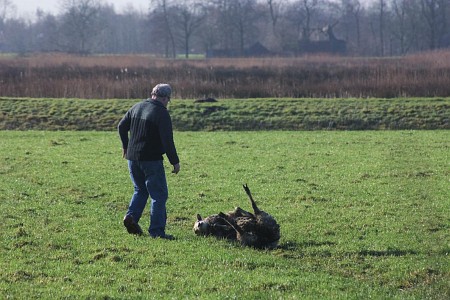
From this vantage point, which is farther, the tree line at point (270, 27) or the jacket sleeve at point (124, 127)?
the tree line at point (270, 27)

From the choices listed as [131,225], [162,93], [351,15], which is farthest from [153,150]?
[351,15]

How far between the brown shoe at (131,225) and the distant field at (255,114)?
1882 cm

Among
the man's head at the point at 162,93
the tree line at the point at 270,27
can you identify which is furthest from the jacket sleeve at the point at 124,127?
the tree line at the point at 270,27

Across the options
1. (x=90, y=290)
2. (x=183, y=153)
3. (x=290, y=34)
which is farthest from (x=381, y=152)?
(x=290, y=34)

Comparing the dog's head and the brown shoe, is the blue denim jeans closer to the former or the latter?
the brown shoe

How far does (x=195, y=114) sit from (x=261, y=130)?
3190 millimetres

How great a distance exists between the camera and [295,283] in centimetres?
752

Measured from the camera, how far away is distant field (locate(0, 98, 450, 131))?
28.8m

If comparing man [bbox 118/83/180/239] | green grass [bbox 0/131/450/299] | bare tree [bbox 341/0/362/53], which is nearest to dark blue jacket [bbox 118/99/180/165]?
man [bbox 118/83/180/239]

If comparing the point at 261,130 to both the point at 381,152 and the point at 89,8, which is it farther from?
the point at 89,8

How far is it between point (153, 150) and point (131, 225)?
1089 mm

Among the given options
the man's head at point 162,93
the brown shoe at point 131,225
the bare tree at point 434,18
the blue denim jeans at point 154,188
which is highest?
the bare tree at point 434,18

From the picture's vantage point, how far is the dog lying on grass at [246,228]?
938 centimetres

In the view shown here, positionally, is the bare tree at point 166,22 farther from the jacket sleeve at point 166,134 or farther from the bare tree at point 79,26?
the jacket sleeve at point 166,134
